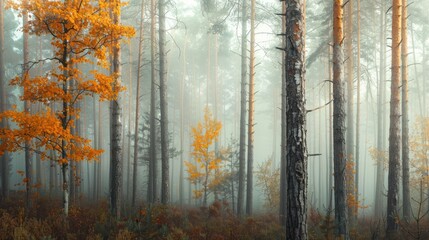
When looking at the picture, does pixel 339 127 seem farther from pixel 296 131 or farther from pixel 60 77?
pixel 60 77

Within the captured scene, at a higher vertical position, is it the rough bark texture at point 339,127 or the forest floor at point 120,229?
the rough bark texture at point 339,127

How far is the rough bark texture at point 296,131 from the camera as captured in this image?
5.29 m

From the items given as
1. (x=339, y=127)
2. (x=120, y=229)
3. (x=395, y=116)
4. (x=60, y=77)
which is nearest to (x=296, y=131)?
(x=339, y=127)

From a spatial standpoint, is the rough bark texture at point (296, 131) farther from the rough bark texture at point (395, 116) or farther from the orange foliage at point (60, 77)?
the orange foliage at point (60, 77)

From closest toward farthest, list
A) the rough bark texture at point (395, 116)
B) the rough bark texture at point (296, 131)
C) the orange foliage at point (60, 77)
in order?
the rough bark texture at point (296, 131)
the orange foliage at point (60, 77)
the rough bark texture at point (395, 116)

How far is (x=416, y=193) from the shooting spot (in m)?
22.8

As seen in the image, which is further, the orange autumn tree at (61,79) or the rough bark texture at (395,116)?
the rough bark texture at (395,116)

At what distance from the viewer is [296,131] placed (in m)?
5.35

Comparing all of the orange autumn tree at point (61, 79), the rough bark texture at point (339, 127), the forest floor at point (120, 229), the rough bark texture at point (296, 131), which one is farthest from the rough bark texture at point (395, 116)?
the orange autumn tree at point (61, 79)

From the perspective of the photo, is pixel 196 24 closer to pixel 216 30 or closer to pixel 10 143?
pixel 216 30

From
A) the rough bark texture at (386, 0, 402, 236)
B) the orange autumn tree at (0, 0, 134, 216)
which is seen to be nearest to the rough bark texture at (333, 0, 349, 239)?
the rough bark texture at (386, 0, 402, 236)

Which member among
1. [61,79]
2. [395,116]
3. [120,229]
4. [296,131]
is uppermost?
[61,79]

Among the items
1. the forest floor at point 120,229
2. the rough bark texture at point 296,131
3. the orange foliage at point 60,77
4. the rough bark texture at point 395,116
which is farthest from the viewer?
the rough bark texture at point 395,116

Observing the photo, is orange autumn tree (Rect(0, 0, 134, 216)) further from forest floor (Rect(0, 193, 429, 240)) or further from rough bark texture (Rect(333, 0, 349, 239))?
rough bark texture (Rect(333, 0, 349, 239))
